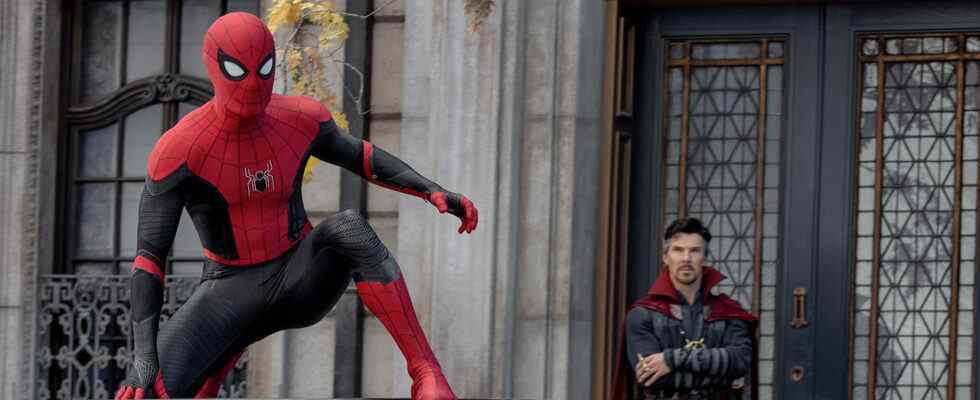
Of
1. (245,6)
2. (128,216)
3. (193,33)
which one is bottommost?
(128,216)

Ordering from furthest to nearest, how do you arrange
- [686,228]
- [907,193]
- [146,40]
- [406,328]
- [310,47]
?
1. [146,40]
2. [907,193]
3. [310,47]
4. [686,228]
5. [406,328]

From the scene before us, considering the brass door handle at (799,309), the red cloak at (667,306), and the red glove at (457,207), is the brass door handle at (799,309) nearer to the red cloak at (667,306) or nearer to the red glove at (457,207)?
the red cloak at (667,306)

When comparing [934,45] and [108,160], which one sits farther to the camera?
[108,160]

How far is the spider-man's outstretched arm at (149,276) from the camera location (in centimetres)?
888

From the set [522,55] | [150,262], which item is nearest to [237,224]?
[150,262]

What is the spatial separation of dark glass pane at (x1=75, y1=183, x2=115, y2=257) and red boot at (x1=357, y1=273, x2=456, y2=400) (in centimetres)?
560

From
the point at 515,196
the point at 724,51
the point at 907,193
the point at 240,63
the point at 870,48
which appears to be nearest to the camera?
the point at 240,63

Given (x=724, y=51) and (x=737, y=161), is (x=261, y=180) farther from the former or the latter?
(x=724, y=51)

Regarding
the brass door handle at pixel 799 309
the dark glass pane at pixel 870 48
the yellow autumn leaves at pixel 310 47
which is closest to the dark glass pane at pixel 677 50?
the dark glass pane at pixel 870 48

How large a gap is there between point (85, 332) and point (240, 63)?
5.47 metres

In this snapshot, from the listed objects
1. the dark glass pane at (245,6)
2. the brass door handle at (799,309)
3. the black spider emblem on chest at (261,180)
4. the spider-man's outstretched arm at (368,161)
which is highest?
the dark glass pane at (245,6)

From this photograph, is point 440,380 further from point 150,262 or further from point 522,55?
point 522,55

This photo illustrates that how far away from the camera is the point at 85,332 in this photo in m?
13.9

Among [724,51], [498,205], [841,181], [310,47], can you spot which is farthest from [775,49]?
[310,47]
